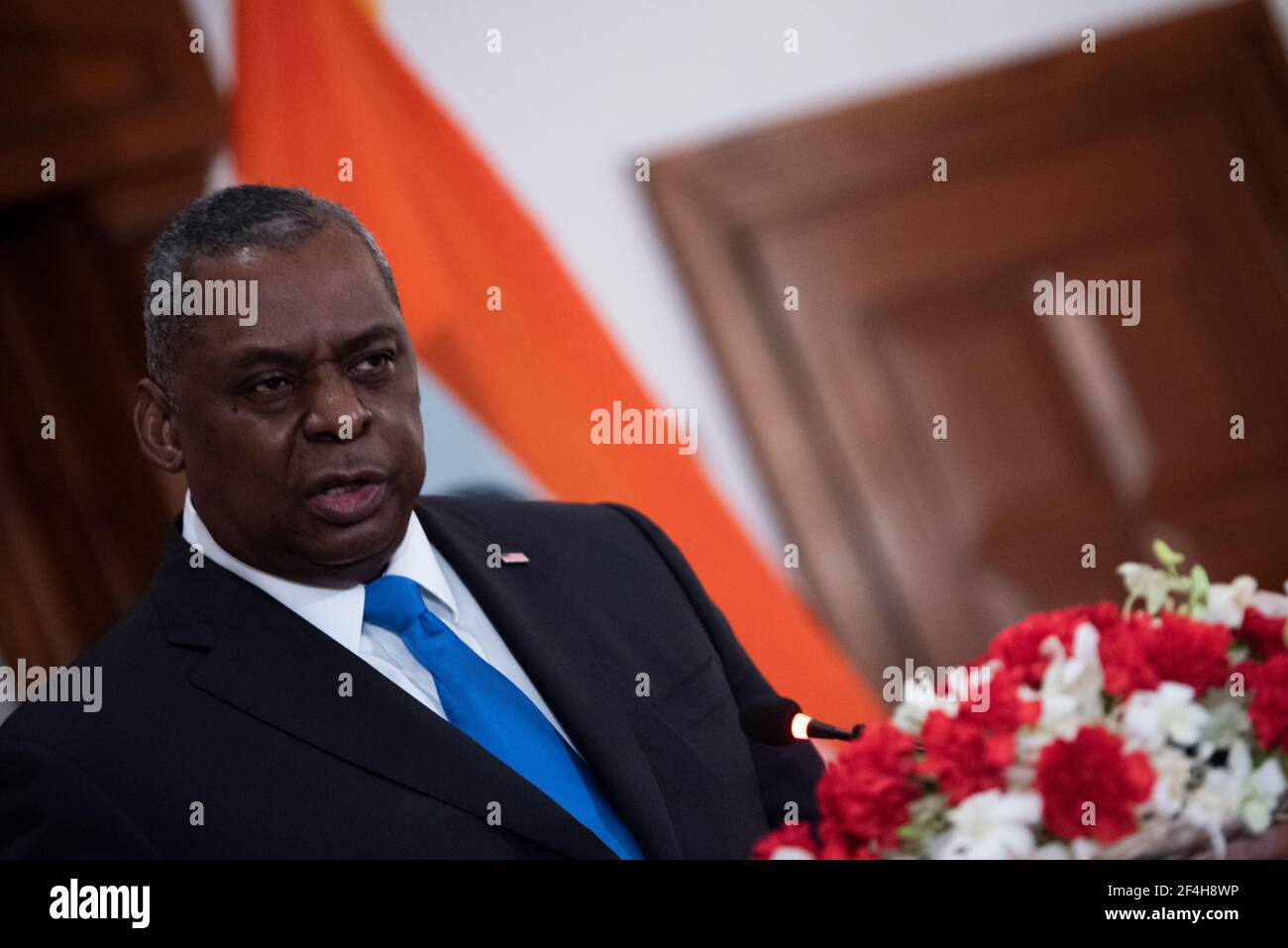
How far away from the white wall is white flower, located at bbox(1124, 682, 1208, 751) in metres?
2.00

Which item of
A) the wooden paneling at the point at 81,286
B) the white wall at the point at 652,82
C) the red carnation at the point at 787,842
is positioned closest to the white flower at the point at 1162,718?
the red carnation at the point at 787,842

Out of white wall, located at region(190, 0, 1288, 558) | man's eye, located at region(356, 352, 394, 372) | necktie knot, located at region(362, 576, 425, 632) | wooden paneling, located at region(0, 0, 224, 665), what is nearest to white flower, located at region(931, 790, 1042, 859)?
necktie knot, located at region(362, 576, 425, 632)

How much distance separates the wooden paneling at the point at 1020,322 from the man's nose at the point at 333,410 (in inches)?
74.3

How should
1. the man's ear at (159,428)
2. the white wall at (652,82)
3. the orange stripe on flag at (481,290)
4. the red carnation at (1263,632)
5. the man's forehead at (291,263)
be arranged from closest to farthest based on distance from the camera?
the red carnation at (1263,632) < the man's forehead at (291,263) < the man's ear at (159,428) < the orange stripe on flag at (481,290) < the white wall at (652,82)

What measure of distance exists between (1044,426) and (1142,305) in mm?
362

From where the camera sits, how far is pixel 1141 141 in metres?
3.30

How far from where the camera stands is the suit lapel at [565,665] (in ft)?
4.47

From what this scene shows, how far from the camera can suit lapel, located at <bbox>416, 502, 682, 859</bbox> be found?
1361mm

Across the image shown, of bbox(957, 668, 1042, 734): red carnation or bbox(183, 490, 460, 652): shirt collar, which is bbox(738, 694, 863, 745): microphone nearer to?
bbox(957, 668, 1042, 734): red carnation

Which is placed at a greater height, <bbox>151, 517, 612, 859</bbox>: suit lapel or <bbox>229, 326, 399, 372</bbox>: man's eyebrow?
<bbox>229, 326, 399, 372</bbox>: man's eyebrow

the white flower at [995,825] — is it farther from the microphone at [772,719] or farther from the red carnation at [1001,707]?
the microphone at [772,719]

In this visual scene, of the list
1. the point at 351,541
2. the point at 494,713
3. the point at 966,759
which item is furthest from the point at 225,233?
the point at 966,759

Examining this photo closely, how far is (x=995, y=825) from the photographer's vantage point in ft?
3.51
